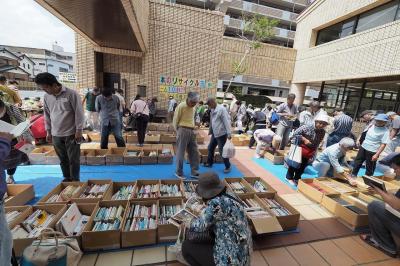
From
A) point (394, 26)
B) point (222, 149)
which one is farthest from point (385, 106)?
point (222, 149)

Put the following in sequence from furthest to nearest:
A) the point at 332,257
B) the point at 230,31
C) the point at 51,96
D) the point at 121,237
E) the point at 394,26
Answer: the point at 230,31 < the point at 394,26 < the point at 51,96 < the point at 332,257 < the point at 121,237

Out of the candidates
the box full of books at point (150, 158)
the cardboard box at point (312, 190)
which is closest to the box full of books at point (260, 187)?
the cardboard box at point (312, 190)

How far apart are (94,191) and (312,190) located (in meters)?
3.56

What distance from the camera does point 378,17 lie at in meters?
8.01

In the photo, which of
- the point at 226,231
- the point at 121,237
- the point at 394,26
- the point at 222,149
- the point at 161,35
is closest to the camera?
the point at 226,231

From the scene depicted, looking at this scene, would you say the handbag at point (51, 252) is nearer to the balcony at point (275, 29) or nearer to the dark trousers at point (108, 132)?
the dark trousers at point (108, 132)

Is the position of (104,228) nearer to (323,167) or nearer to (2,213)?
(2,213)

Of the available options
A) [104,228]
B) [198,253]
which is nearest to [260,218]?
[198,253]

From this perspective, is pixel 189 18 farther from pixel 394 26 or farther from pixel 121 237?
pixel 121 237

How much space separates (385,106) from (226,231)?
32.2 feet

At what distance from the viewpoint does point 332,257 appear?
236 cm

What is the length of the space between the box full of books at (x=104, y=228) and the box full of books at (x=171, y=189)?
585 millimetres

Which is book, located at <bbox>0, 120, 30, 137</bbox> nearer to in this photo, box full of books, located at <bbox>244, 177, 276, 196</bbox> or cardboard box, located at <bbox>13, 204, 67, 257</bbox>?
cardboard box, located at <bbox>13, 204, 67, 257</bbox>

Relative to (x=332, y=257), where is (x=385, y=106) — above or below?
above
